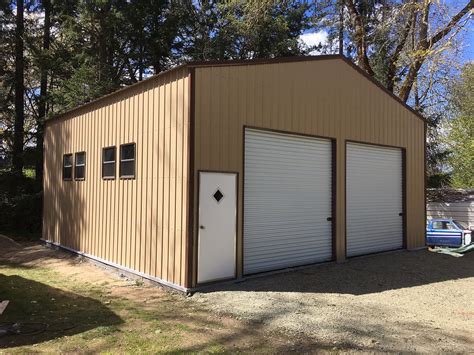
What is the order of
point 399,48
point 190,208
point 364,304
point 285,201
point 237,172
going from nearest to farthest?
point 364,304
point 190,208
point 237,172
point 285,201
point 399,48

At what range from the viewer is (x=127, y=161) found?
9.80 metres

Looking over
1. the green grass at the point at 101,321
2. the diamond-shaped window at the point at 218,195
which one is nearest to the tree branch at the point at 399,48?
the diamond-shaped window at the point at 218,195

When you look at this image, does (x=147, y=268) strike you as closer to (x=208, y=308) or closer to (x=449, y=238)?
(x=208, y=308)

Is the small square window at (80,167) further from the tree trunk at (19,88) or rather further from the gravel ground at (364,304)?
the tree trunk at (19,88)

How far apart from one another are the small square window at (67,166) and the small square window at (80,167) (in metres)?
0.48

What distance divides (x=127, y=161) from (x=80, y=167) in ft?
9.92

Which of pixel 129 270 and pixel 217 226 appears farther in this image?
pixel 129 270

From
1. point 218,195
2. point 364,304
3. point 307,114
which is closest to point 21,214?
point 218,195

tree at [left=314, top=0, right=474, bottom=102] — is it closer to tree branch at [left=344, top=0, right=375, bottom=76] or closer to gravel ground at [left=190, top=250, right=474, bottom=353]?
tree branch at [left=344, top=0, right=375, bottom=76]

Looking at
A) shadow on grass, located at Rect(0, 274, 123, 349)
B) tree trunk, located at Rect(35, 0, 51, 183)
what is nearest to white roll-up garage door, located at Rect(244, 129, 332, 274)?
shadow on grass, located at Rect(0, 274, 123, 349)

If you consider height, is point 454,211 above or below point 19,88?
below

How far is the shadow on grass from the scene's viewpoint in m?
5.64

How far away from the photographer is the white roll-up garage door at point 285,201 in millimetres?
8961

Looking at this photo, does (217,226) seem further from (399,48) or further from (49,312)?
(399,48)
